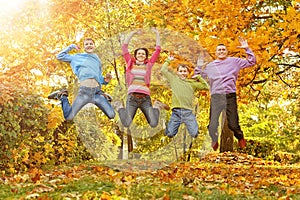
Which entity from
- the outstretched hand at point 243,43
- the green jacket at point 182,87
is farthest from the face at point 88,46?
→ the outstretched hand at point 243,43

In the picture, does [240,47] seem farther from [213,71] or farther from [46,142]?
[46,142]

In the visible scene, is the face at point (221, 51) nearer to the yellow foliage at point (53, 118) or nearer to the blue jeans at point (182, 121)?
the blue jeans at point (182, 121)

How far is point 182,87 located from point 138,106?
29.2 inches

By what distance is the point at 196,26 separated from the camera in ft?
30.4

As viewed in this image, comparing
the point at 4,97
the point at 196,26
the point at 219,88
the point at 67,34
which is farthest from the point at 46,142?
the point at 67,34

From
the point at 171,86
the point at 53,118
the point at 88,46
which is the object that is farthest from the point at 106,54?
the point at 171,86

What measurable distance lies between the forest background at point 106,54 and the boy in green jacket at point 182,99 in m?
0.67

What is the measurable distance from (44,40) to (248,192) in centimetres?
1031

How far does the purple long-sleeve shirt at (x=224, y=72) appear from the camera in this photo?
6586 mm

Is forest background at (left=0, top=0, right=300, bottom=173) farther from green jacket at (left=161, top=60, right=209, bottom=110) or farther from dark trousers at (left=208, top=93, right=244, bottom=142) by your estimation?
dark trousers at (left=208, top=93, right=244, bottom=142)

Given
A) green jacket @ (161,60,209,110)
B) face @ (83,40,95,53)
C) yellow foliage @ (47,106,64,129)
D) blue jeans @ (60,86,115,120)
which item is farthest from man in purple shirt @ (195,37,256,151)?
yellow foliage @ (47,106,64,129)

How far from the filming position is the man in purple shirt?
658 cm

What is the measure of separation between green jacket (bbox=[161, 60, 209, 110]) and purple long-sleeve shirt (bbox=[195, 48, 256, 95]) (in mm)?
127

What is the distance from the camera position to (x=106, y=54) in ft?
32.3
